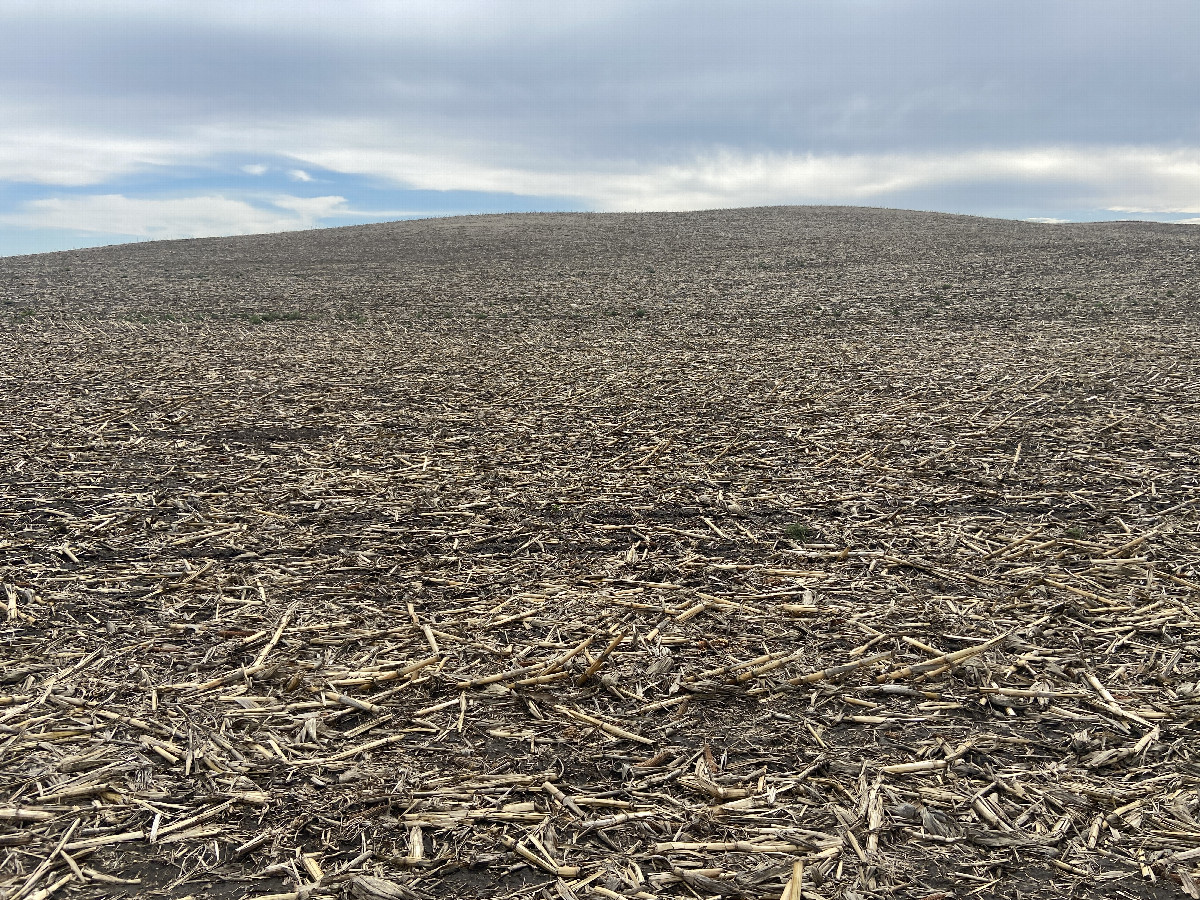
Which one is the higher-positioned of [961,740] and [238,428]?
[238,428]

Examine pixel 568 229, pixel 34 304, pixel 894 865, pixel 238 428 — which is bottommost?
pixel 894 865

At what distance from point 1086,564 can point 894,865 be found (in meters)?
3.25

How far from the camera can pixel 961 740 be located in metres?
3.48

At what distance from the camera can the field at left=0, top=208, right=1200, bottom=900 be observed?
2.92 meters

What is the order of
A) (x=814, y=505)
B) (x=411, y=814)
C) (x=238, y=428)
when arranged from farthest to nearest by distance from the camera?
1. (x=238, y=428)
2. (x=814, y=505)
3. (x=411, y=814)

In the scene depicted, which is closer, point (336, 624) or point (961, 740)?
point (961, 740)

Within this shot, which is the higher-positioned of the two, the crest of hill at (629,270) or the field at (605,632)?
the crest of hill at (629,270)

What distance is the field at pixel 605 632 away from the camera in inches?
115

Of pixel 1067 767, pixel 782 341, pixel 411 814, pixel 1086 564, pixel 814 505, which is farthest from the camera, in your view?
pixel 782 341

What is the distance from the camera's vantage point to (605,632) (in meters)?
4.42

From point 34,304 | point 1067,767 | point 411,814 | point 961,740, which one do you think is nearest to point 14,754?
point 411,814

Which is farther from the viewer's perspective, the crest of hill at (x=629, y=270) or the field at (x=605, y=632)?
the crest of hill at (x=629, y=270)

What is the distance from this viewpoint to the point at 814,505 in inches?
244

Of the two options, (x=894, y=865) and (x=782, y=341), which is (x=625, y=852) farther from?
(x=782, y=341)
